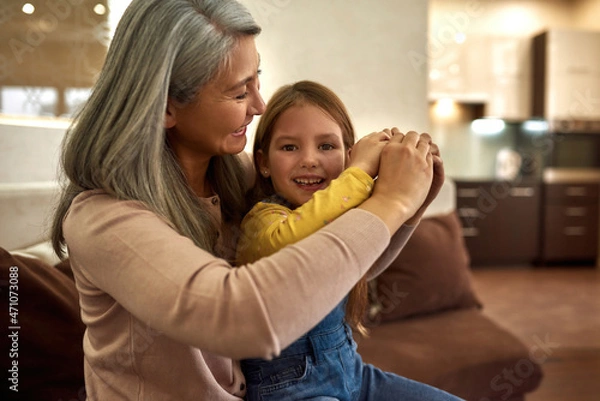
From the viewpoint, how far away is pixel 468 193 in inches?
230

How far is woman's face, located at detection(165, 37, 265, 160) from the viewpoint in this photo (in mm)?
847

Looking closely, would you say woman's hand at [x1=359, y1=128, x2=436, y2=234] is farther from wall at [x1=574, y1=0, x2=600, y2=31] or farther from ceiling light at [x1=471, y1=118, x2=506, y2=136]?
wall at [x1=574, y1=0, x2=600, y2=31]

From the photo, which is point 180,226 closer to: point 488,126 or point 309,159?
point 309,159

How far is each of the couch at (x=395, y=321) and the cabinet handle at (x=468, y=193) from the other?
3.05m

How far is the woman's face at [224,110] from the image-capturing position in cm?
85

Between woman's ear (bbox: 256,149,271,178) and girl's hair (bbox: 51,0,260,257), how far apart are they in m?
0.35

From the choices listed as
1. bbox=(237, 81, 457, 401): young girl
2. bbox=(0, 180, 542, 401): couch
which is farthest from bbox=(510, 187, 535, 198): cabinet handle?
bbox=(237, 81, 457, 401): young girl

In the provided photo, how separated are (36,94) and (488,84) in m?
5.31

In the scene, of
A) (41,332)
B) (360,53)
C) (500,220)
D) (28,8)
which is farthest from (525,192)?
(41,332)

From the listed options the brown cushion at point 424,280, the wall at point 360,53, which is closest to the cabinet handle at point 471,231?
the wall at point 360,53

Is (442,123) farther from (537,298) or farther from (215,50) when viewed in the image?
(215,50)

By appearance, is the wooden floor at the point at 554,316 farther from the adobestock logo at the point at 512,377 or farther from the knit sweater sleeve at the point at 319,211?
the knit sweater sleeve at the point at 319,211

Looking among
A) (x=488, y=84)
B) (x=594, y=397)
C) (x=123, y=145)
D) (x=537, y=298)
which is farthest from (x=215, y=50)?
(x=488, y=84)

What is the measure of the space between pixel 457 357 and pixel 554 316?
94.9 inches
